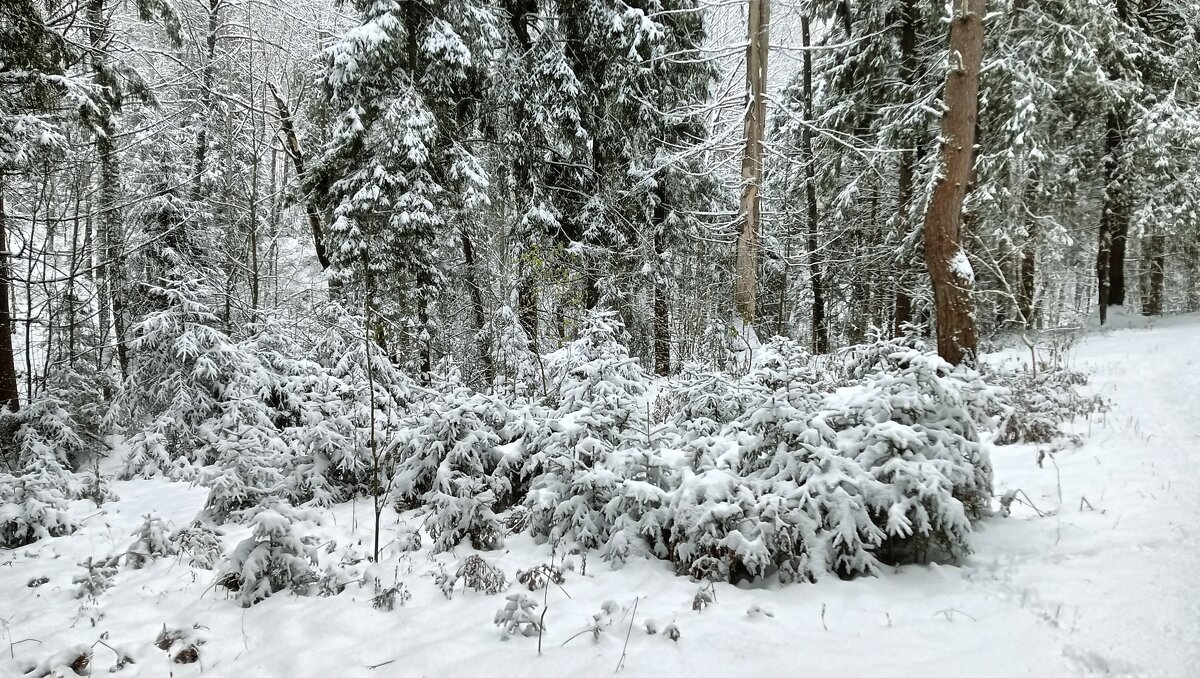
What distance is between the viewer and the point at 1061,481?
4.79 metres

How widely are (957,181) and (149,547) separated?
8.05 m

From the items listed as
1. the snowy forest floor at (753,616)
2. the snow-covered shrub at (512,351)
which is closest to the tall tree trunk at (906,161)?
the snow-covered shrub at (512,351)

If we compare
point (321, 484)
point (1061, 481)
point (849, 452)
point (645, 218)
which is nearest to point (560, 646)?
point (849, 452)

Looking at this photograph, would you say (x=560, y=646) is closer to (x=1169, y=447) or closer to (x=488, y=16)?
(x=1169, y=447)

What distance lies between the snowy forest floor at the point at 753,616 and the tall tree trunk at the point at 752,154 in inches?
243

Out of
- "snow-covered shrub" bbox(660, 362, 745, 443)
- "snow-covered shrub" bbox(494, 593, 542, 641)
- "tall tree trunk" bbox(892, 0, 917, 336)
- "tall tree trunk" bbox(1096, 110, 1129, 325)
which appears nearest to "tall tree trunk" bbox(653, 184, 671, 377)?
"tall tree trunk" bbox(892, 0, 917, 336)

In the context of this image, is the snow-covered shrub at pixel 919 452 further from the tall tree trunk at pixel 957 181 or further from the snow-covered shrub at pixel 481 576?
the snow-covered shrub at pixel 481 576

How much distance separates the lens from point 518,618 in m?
3.16

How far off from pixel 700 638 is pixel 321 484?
173 inches

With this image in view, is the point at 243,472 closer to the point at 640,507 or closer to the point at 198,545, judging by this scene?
the point at 198,545

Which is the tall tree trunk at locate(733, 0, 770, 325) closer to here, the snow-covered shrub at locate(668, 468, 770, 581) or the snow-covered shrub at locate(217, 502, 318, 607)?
the snow-covered shrub at locate(668, 468, 770, 581)

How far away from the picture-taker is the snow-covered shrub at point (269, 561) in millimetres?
3779

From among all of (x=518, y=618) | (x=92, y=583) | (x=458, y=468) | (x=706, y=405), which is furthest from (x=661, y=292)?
(x=92, y=583)

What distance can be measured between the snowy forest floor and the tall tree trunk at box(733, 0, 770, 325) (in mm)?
6170
